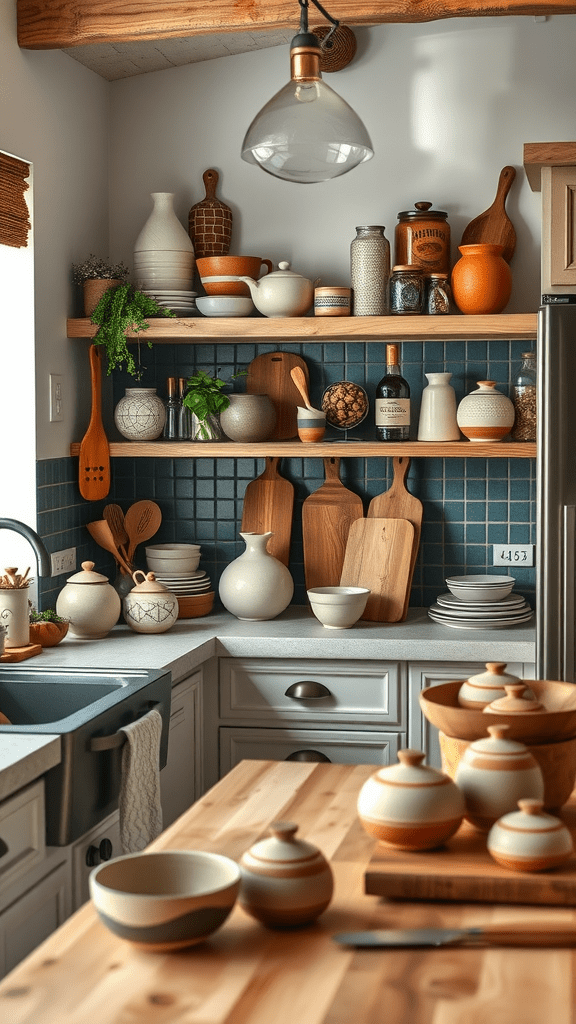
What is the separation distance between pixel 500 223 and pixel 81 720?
6.64ft

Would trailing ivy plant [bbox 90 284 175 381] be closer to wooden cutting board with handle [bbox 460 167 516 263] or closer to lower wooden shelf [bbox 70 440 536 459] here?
lower wooden shelf [bbox 70 440 536 459]

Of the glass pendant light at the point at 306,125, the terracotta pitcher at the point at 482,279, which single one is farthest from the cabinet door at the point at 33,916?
the terracotta pitcher at the point at 482,279

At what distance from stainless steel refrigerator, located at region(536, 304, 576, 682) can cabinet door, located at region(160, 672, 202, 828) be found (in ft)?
3.04

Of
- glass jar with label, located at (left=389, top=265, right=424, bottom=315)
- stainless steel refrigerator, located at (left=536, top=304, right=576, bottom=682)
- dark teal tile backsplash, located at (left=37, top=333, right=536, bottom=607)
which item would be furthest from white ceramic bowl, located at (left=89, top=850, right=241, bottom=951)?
glass jar with label, located at (left=389, top=265, right=424, bottom=315)

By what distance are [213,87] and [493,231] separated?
1.00 m

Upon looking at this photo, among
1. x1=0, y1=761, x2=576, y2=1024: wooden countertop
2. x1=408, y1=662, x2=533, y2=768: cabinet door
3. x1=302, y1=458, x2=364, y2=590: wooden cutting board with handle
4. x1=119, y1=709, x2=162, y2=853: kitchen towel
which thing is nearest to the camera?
x1=0, y1=761, x2=576, y2=1024: wooden countertop

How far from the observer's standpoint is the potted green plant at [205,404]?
3.47m

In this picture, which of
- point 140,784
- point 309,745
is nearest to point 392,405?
point 309,745

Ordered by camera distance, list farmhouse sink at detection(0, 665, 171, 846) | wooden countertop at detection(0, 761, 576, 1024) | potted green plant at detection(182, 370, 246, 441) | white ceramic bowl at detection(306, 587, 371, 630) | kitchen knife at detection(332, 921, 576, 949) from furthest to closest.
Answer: potted green plant at detection(182, 370, 246, 441), white ceramic bowl at detection(306, 587, 371, 630), farmhouse sink at detection(0, 665, 171, 846), kitchen knife at detection(332, 921, 576, 949), wooden countertop at detection(0, 761, 576, 1024)

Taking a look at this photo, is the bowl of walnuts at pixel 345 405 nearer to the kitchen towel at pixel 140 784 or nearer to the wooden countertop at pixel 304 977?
the kitchen towel at pixel 140 784

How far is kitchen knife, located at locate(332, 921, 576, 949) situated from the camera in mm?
1147

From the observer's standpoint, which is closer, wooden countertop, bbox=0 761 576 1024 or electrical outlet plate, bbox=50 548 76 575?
wooden countertop, bbox=0 761 576 1024

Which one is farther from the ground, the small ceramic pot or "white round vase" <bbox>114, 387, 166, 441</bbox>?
"white round vase" <bbox>114, 387, 166, 441</bbox>

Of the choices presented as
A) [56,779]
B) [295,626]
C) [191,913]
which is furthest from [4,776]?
[295,626]
